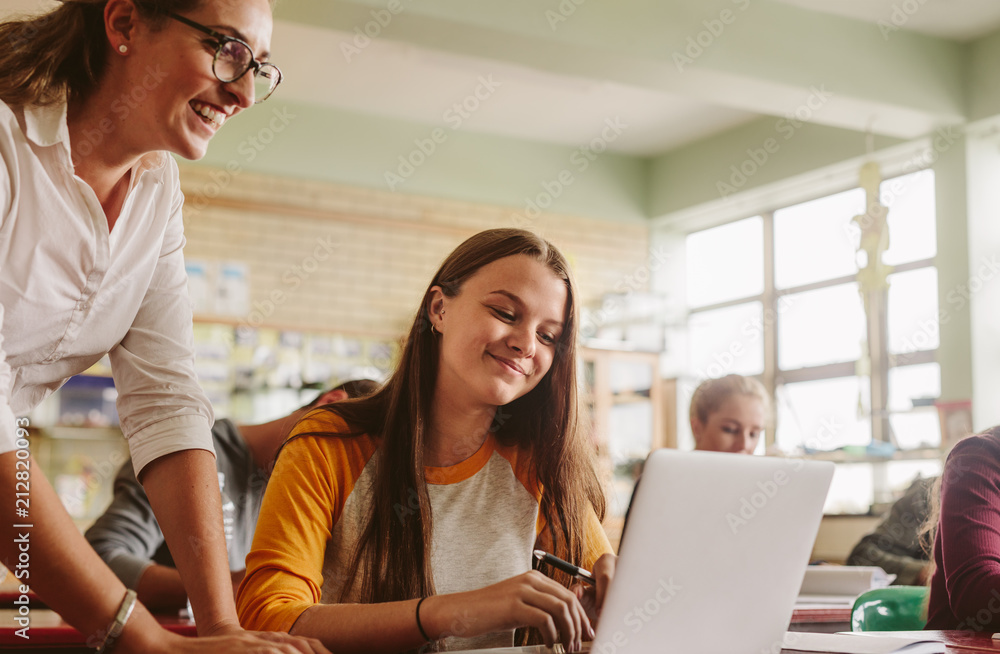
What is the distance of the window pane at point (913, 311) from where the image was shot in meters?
6.28

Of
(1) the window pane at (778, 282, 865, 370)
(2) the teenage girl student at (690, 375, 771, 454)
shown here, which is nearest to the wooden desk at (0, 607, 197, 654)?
(2) the teenage girl student at (690, 375, 771, 454)

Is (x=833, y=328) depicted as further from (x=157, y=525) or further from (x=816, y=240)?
(x=157, y=525)

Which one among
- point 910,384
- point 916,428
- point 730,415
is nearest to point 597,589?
point 730,415

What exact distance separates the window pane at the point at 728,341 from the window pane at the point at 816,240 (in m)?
0.38

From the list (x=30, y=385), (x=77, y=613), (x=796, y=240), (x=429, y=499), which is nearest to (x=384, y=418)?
(x=429, y=499)

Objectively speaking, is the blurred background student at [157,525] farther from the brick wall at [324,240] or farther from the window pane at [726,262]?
the window pane at [726,262]

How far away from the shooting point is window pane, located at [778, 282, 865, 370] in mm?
7008

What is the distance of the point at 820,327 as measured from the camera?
23.9 ft

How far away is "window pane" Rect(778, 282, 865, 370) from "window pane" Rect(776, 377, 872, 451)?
0.18m

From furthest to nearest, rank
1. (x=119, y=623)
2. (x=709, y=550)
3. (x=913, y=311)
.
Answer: (x=913, y=311) → (x=709, y=550) → (x=119, y=623)

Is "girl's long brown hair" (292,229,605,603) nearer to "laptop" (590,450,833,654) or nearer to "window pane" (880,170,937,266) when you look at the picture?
"laptop" (590,450,833,654)

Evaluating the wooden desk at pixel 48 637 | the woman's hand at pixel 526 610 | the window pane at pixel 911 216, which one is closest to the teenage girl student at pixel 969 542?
the woman's hand at pixel 526 610

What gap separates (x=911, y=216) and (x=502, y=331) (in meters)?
5.68

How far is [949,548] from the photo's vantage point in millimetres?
1829
